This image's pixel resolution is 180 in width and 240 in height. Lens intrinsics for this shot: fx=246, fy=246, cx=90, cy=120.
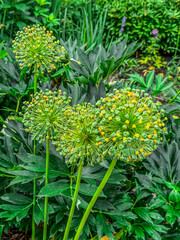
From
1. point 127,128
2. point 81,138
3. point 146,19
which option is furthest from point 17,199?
point 146,19

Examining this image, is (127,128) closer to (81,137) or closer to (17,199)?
(81,137)

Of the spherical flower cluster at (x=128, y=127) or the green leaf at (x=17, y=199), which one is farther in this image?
the green leaf at (x=17, y=199)

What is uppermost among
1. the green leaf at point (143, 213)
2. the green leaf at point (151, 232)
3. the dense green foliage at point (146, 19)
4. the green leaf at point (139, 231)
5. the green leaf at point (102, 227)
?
the dense green foliage at point (146, 19)

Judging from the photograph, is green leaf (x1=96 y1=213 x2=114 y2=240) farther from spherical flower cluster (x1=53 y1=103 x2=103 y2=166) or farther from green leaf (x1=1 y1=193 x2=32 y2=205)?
spherical flower cluster (x1=53 y1=103 x2=103 y2=166)

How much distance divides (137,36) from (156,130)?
5322 mm

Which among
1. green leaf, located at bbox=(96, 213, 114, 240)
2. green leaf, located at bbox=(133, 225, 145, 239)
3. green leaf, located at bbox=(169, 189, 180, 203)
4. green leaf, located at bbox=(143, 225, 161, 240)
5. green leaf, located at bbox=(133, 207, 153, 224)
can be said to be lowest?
green leaf, located at bbox=(133, 225, 145, 239)

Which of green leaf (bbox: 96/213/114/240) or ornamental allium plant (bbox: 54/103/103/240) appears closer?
ornamental allium plant (bbox: 54/103/103/240)

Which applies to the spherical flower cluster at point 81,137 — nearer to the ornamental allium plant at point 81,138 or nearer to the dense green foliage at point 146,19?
the ornamental allium plant at point 81,138

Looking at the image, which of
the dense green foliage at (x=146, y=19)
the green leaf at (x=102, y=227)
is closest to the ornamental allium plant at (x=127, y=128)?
the green leaf at (x=102, y=227)

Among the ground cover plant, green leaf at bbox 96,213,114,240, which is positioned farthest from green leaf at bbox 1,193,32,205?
green leaf at bbox 96,213,114,240

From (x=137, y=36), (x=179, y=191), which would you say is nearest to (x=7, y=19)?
(x=137, y=36)

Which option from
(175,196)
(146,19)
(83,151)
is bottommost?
(175,196)

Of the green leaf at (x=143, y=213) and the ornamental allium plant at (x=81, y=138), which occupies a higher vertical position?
the ornamental allium plant at (x=81, y=138)

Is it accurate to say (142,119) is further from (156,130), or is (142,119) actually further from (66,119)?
(66,119)
